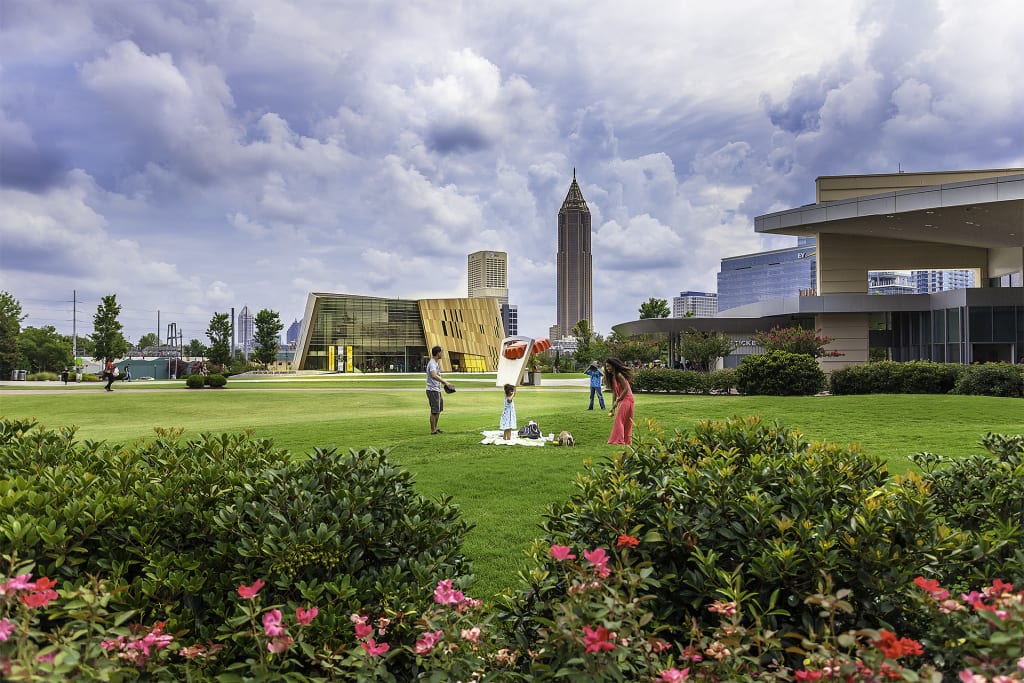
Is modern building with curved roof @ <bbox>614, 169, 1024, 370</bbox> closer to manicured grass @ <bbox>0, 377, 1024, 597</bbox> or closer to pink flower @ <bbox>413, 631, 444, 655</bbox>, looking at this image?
manicured grass @ <bbox>0, 377, 1024, 597</bbox>

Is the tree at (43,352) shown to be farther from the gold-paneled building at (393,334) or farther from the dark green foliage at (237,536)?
the dark green foliage at (237,536)

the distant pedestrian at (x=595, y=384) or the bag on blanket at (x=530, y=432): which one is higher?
the distant pedestrian at (x=595, y=384)

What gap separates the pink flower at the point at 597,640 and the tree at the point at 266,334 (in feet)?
292

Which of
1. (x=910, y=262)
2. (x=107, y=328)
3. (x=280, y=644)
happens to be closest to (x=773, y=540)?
(x=280, y=644)

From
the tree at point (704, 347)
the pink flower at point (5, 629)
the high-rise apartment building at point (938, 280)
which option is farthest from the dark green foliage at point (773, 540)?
the high-rise apartment building at point (938, 280)

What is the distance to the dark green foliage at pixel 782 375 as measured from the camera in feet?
89.1

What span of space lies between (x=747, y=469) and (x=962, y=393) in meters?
25.8

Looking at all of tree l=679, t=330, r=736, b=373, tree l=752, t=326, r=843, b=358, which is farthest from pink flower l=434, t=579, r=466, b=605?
tree l=679, t=330, r=736, b=373

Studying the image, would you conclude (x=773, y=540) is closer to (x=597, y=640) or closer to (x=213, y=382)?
(x=597, y=640)

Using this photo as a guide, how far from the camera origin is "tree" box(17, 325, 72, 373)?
259 feet

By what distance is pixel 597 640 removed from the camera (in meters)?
2.10

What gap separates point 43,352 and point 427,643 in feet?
322

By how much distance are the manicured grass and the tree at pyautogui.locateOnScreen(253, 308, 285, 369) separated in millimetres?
53596

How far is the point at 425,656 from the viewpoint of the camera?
2619 millimetres
